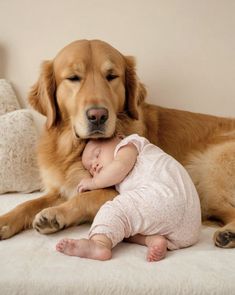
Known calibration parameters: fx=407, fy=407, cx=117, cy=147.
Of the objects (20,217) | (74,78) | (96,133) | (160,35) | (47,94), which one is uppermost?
(160,35)

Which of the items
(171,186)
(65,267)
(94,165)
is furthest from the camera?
(94,165)

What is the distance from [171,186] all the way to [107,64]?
0.77m

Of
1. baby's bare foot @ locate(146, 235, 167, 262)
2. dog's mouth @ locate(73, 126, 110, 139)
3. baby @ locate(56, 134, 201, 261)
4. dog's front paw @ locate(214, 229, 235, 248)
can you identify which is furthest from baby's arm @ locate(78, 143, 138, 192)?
dog's front paw @ locate(214, 229, 235, 248)

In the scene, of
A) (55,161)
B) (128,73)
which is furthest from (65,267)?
(128,73)

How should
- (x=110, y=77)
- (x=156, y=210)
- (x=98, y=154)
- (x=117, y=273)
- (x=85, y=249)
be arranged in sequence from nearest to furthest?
(x=117, y=273), (x=85, y=249), (x=156, y=210), (x=98, y=154), (x=110, y=77)

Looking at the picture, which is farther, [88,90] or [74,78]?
[74,78]

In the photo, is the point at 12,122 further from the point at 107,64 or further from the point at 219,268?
the point at 219,268

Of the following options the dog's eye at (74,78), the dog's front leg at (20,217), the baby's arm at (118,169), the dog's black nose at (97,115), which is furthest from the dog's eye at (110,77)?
the dog's front leg at (20,217)

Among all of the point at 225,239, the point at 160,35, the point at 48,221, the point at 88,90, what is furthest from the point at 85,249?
the point at 160,35

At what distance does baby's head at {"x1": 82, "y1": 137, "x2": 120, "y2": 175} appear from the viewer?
1970 mm

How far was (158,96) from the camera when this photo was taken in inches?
114

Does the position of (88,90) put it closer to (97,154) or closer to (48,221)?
(97,154)

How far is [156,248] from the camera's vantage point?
1.49 meters

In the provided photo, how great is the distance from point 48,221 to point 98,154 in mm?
480
